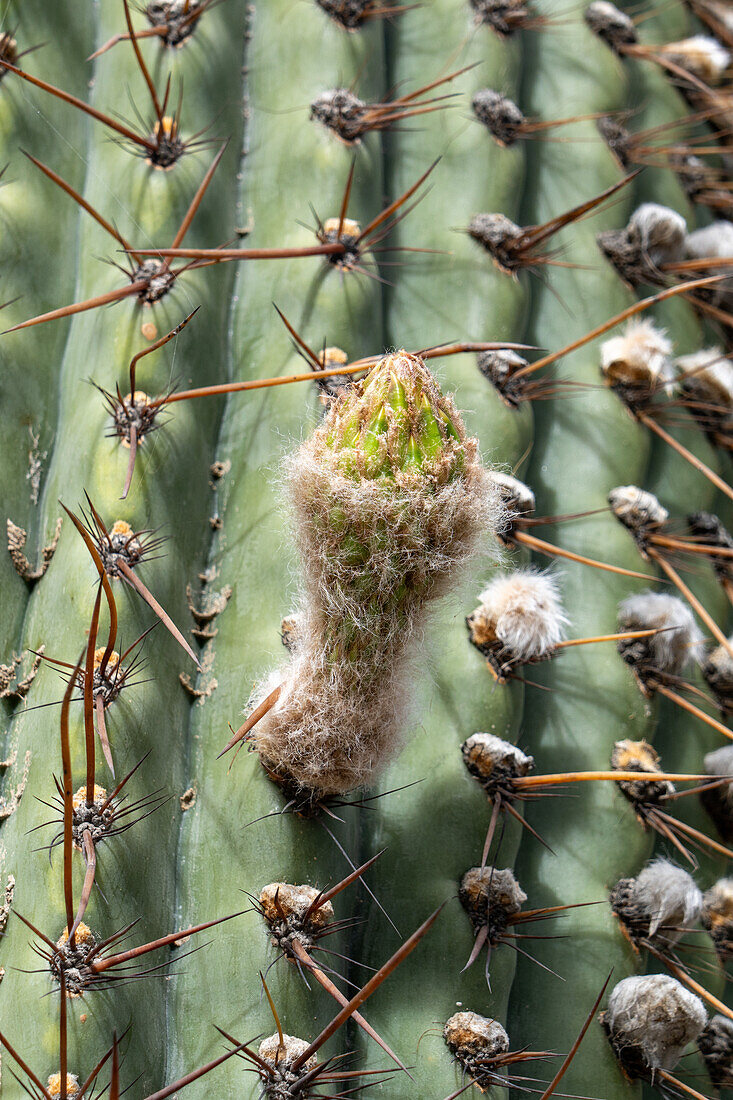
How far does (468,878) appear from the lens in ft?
4.32

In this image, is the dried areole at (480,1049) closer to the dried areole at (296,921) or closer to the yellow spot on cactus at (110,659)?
the dried areole at (296,921)

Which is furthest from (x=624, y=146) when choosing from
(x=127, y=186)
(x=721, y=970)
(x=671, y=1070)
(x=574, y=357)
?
(x=671, y=1070)

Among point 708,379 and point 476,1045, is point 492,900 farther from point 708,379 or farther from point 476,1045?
point 708,379

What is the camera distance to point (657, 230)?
6.08 ft

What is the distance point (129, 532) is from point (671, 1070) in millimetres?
1139

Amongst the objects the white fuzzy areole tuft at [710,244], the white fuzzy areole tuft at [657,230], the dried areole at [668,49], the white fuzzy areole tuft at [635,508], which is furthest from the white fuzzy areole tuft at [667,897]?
the dried areole at [668,49]

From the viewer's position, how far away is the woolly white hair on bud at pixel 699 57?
2.15 meters

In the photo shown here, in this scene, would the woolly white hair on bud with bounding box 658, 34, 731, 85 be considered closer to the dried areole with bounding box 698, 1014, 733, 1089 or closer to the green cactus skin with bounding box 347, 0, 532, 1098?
the green cactus skin with bounding box 347, 0, 532, 1098

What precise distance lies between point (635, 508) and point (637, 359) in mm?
289

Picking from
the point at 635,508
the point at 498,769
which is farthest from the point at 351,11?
the point at 498,769

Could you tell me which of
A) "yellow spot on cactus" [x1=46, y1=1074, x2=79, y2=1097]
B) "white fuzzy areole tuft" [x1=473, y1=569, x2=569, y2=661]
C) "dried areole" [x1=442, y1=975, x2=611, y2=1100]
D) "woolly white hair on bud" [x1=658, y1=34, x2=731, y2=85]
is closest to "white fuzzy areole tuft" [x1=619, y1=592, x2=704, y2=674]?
"white fuzzy areole tuft" [x1=473, y1=569, x2=569, y2=661]

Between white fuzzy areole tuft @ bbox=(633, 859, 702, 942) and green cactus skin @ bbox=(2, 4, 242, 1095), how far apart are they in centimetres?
64

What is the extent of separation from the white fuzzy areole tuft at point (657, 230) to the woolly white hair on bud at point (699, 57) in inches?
20.6

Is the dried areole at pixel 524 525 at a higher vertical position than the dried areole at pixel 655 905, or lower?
higher
